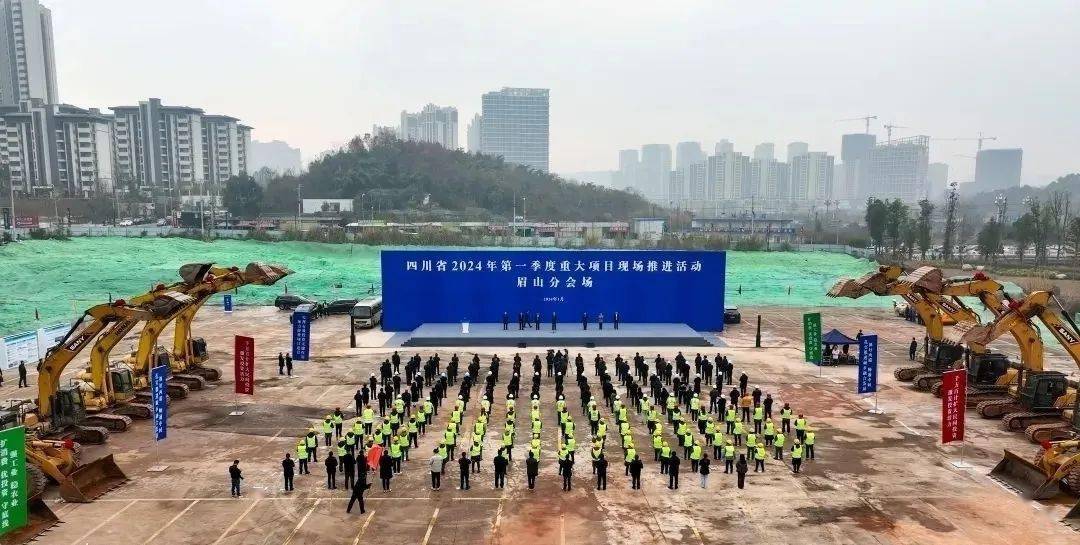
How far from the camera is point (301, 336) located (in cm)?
2191

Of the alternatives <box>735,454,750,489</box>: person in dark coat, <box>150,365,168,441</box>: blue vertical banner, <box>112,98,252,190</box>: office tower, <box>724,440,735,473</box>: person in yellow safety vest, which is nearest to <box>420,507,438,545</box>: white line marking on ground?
<box>735,454,750,489</box>: person in dark coat

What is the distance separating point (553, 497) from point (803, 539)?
→ 4010 millimetres

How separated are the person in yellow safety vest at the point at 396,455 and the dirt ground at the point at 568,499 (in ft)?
0.60

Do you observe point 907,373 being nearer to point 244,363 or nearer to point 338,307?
point 244,363

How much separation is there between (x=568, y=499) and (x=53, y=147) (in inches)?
4588

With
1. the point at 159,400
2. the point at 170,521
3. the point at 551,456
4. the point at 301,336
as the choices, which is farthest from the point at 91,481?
the point at 301,336

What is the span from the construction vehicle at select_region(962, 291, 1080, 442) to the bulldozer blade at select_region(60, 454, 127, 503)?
18.2 meters

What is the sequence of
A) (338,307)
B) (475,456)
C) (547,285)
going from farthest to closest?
(338,307) → (547,285) → (475,456)

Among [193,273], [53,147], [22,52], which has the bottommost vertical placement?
[193,273]

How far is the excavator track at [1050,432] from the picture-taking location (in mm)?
14430

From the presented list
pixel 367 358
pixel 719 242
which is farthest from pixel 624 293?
pixel 719 242

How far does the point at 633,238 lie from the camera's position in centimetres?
7994

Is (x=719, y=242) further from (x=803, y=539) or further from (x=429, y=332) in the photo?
(x=803, y=539)

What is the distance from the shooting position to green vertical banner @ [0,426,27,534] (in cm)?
941
